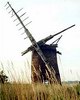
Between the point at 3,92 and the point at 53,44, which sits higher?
the point at 53,44

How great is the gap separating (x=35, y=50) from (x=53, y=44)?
1.53 meters

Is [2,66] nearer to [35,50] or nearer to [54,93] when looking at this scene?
[54,93]

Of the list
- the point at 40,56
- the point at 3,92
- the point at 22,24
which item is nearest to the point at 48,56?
Answer: the point at 40,56

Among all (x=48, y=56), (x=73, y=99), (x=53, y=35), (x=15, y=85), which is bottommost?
(x=73, y=99)

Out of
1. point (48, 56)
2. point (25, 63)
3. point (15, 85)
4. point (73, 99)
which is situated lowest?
point (73, 99)

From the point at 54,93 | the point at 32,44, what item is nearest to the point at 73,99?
the point at 54,93

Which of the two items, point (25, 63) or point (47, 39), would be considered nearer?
point (25, 63)

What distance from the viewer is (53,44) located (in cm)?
2373

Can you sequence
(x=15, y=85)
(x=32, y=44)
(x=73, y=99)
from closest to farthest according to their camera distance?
(x=73, y=99), (x=15, y=85), (x=32, y=44)

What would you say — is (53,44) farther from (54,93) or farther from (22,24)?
(54,93)

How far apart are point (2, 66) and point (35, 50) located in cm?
1745

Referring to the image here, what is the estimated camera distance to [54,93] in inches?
243

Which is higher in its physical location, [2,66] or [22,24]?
[22,24]

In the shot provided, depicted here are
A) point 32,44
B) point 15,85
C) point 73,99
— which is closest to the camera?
point 73,99
